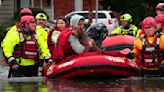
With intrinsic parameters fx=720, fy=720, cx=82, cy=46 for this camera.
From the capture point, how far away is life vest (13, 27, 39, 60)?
12680mm

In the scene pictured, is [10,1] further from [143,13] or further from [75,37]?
[75,37]

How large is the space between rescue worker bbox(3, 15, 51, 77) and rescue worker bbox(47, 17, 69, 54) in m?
0.77

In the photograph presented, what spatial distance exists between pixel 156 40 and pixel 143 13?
2913cm

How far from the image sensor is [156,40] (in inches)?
493

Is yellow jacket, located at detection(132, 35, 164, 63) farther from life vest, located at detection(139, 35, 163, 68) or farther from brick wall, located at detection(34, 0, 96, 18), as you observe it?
brick wall, located at detection(34, 0, 96, 18)

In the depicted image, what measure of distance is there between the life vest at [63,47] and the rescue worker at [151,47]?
4.13 ft

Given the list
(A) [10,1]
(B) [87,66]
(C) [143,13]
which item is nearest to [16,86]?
(B) [87,66]

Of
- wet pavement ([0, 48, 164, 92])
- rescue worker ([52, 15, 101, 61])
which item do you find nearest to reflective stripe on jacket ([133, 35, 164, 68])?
wet pavement ([0, 48, 164, 92])

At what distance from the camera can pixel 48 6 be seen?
4612 centimetres

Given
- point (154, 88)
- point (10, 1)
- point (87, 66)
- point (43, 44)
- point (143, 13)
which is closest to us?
point (154, 88)

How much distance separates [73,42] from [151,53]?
146 centimetres

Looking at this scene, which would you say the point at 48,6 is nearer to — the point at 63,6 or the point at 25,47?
the point at 63,6

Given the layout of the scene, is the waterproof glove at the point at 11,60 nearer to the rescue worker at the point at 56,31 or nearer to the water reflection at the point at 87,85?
the water reflection at the point at 87,85

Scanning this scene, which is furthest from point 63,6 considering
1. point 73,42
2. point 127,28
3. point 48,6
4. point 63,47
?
point 73,42
